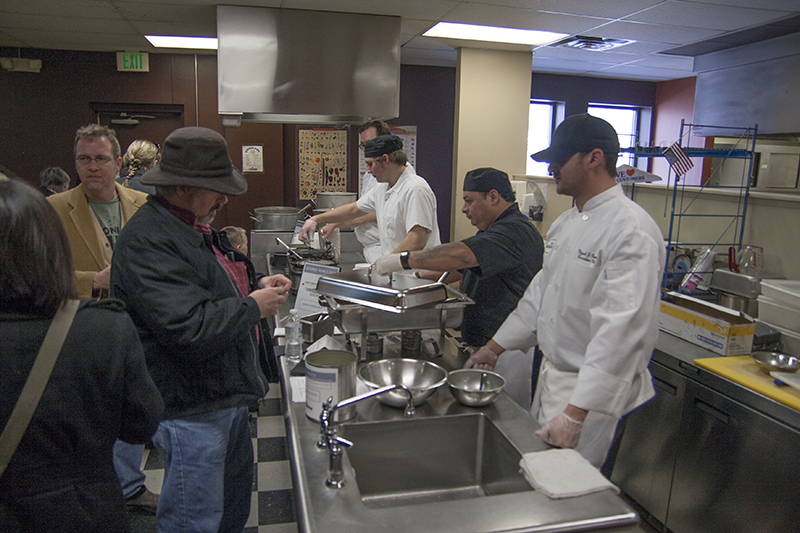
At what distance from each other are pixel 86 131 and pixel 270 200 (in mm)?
3412

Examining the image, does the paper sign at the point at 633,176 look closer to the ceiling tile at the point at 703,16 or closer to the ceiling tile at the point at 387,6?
the ceiling tile at the point at 703,16

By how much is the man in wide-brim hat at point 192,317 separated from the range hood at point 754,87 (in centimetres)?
414

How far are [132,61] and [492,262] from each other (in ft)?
15.4

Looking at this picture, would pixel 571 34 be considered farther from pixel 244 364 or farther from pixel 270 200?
pixel 244 364

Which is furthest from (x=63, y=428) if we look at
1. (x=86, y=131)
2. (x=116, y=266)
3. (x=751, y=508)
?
(x=751, y=508)

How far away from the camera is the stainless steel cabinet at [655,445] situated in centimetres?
240

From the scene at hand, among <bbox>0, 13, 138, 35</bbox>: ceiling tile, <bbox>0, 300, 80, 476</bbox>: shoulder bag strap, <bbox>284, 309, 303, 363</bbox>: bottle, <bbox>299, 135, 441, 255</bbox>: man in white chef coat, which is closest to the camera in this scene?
<bbox>0, 300, 80, 476</bbox>: shoulder bag strap

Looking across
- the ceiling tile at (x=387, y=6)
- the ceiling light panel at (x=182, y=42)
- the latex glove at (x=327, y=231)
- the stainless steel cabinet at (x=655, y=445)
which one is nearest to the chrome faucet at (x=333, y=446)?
the stainless steel cabinet at (x=655, y=445)

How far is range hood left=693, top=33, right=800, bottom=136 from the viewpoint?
4.06 metres

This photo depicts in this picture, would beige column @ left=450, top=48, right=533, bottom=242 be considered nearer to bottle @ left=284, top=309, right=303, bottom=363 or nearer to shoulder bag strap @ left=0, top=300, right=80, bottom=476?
bottle @ left=284, top=309, right=303, bottom=363

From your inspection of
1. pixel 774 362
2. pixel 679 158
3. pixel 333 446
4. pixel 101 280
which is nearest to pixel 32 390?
pixel 333 446

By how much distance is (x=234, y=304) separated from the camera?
1.57 m

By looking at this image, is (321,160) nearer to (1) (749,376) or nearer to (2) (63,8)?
(2) (63,8)

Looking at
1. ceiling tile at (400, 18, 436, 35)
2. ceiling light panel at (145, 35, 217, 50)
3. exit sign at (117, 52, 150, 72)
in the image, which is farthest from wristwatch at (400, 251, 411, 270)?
exit sign at (117, 52, 150, 72)
